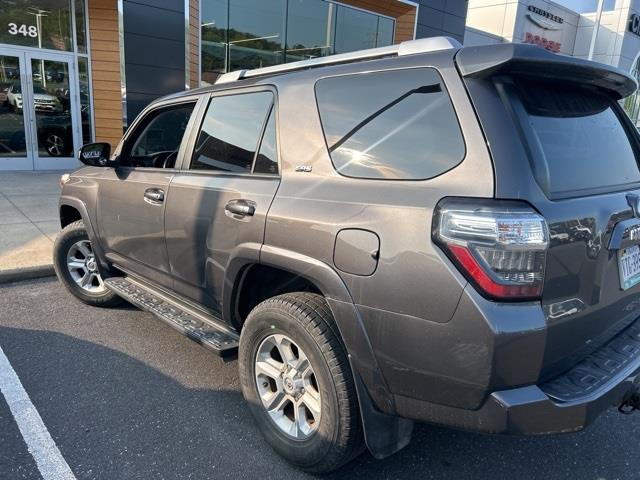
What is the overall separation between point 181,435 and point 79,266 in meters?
2.43

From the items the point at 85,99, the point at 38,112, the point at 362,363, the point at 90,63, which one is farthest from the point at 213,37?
the point at 362,363

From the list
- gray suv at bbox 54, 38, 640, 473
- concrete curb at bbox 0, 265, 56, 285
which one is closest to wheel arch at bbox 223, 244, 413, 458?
gray suv at bbox 54, 38, 640, 473

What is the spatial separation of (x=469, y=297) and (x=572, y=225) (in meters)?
0.52

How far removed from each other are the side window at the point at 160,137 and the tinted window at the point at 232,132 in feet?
1.02

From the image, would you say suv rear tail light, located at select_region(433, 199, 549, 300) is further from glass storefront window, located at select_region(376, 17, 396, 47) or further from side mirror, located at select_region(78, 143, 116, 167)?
A: glass storefront window, located at select_region(376, 17, 396, 47)

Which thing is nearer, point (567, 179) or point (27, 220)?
point (567, 179)

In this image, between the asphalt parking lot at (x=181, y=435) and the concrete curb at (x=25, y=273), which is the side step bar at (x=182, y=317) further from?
the concrete curb at (x=25, y=273)

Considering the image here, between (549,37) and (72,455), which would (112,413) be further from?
(549,37)

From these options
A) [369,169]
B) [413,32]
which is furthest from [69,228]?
[413,32]

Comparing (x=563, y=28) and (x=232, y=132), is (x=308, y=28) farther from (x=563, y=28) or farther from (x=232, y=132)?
(x=563, y=28)

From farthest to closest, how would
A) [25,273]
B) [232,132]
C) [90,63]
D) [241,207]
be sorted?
[90,63], [25,273], [232,132], [241,207]

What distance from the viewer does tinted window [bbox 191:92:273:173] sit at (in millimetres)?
2795

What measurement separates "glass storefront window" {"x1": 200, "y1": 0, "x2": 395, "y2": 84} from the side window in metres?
8.88

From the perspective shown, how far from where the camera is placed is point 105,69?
11.4 metres
